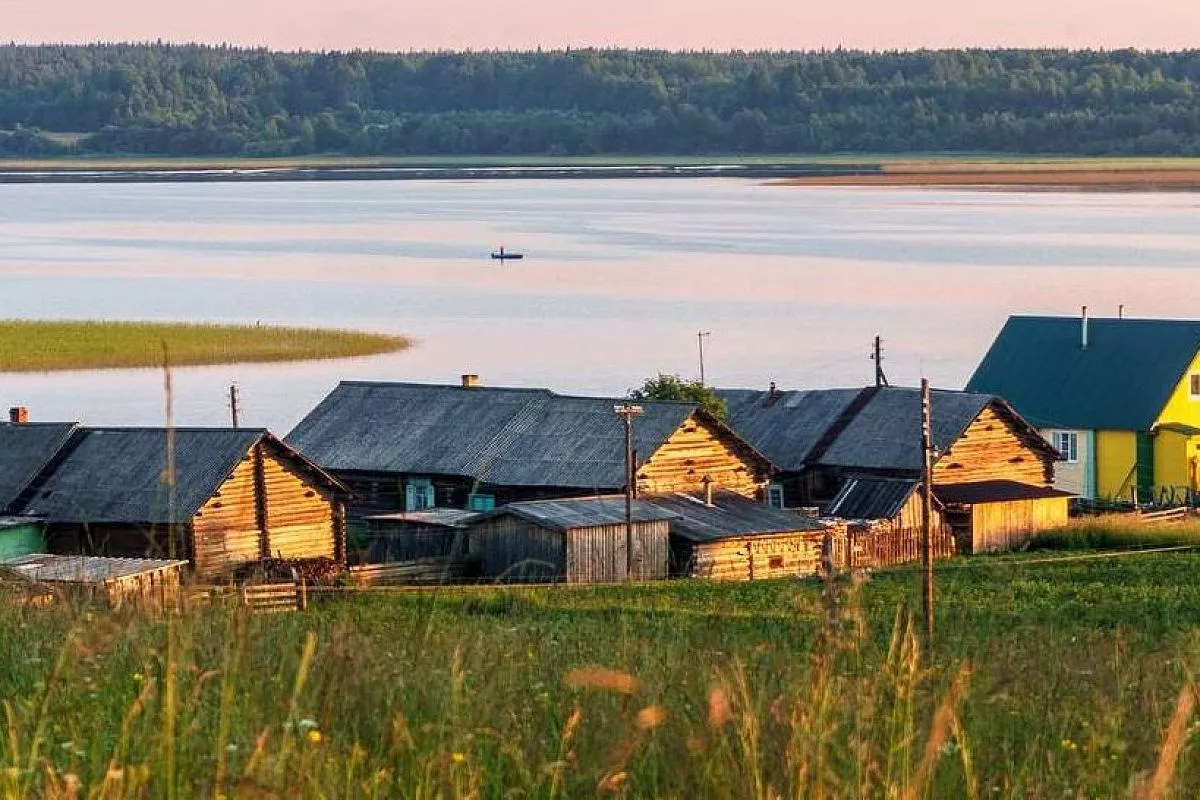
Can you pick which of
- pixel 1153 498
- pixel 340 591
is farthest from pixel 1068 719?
pixel 1153 498

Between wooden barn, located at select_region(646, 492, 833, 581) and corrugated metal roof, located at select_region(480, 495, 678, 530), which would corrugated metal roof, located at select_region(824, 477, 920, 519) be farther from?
corrugated metal roof, located at select_region(480, 495, 678, 530)

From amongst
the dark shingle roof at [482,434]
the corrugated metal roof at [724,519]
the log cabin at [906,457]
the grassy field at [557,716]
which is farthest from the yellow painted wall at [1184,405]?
the grassy field at [557,716]

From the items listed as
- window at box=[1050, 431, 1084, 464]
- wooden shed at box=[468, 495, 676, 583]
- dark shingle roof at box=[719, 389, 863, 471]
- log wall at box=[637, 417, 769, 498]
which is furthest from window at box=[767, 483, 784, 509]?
wooden shed at box=[468, 495, 676, 583]

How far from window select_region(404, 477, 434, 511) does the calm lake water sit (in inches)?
582

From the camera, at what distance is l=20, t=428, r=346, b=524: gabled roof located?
31.1m

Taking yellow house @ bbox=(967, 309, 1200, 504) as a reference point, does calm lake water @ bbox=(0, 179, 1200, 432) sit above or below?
above

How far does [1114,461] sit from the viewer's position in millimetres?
44656

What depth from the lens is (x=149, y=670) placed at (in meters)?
5.66

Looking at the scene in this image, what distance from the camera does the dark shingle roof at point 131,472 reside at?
102 ft

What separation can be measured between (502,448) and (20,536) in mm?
8860

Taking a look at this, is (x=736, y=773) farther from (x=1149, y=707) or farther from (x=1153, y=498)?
(x=1153, y=498)

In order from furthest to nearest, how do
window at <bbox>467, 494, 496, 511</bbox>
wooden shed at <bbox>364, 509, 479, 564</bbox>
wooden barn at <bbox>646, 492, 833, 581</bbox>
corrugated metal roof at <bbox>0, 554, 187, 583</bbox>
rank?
window at <bbox>467, 494, 496, 511</bbox> → wooden barn at <bbox>646, 492, 833, 581</bbox> → wooden shed at <bbox>364, 509, 479, 564</bbox> → corrugated metal roof at <bbox>0, 554, 187, 583</bbox>

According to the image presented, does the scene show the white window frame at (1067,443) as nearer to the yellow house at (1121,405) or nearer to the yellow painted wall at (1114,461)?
the yellow house at (1121,405)

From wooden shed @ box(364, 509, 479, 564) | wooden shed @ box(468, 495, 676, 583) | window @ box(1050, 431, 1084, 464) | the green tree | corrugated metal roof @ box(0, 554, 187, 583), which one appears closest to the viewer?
corrugated metal roof @ box(0, 554, 187, 583)
